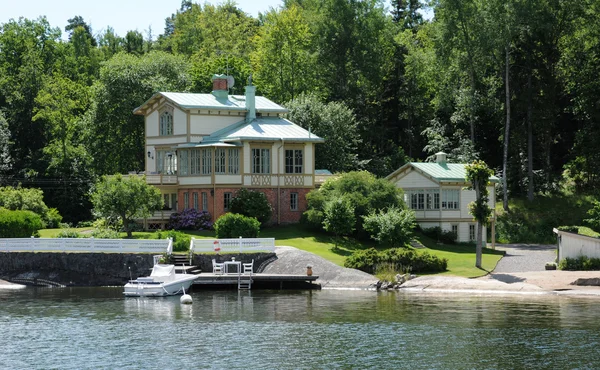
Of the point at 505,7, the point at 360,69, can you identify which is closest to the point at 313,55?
the point at 360,69

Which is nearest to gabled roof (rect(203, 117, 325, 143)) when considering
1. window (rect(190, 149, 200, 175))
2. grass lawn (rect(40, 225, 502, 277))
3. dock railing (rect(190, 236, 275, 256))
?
window (rect(190, 149, 200, 175))

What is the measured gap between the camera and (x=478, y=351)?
1405 inches

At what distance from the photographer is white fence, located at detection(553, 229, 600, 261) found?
5603 cm

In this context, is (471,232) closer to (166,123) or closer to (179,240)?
(179,240)

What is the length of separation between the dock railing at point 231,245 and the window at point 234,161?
11.1 metres

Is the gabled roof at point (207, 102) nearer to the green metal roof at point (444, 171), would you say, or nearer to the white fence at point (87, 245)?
the green metal roof at point (444, 171)

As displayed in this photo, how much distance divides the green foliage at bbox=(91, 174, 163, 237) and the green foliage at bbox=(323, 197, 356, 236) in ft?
37.5

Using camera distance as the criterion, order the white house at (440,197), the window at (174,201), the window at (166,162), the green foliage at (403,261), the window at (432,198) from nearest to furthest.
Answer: the green foliage at (403,261) → the white house at (440,197) → the window at (432,198) → the window at (174,201) → the window at (166,162)

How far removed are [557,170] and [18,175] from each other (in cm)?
4760

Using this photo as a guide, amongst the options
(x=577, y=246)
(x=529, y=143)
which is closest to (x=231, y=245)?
(x=577, y=246)

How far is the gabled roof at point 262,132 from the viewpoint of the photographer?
Answer: 6819 cm

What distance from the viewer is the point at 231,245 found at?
5719 cm

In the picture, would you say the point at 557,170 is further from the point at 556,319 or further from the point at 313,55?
the point at 556,319

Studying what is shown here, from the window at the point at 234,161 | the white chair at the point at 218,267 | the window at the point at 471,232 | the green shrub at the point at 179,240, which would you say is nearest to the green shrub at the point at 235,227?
the green shrub at the point at 179,240
